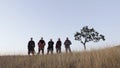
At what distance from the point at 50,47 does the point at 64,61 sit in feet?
33.0

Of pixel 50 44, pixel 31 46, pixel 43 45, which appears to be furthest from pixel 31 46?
pixel 50 44

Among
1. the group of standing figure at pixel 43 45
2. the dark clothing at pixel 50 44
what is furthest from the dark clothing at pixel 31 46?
the dark clothing at pixel 50 44

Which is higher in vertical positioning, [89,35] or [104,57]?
[89,35]

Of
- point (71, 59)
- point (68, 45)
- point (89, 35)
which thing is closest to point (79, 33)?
point (89, 35)

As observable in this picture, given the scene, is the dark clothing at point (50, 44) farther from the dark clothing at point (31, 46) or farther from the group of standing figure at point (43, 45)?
the dark clothing at point (31, 46)

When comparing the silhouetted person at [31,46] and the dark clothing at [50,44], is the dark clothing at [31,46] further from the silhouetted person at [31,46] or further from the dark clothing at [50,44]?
the dark clothing at [50,44]

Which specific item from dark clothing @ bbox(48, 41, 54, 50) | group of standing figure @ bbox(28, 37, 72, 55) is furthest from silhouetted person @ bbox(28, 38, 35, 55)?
dark clothing @ bbox(48, 41, 54, 50)

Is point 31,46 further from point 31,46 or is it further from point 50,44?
point 50,44

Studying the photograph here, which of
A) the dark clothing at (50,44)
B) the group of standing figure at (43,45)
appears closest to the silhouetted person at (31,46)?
the group of standing figure at (43,45)

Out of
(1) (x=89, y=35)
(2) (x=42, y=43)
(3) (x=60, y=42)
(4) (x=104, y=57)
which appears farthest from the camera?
(1) (x=89, y=35)

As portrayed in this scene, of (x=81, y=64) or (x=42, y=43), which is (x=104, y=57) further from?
(x=42, y=43)

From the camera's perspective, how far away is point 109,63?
31.9 ft

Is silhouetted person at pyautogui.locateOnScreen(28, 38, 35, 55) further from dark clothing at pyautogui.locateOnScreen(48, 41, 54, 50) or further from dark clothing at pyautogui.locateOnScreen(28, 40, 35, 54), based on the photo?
dark clothing at pyautogui.locateOnScreen(48, 41, 54, 50)

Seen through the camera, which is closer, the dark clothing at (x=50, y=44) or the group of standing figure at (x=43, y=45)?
the group of standing figure at (x=43, y=45)
